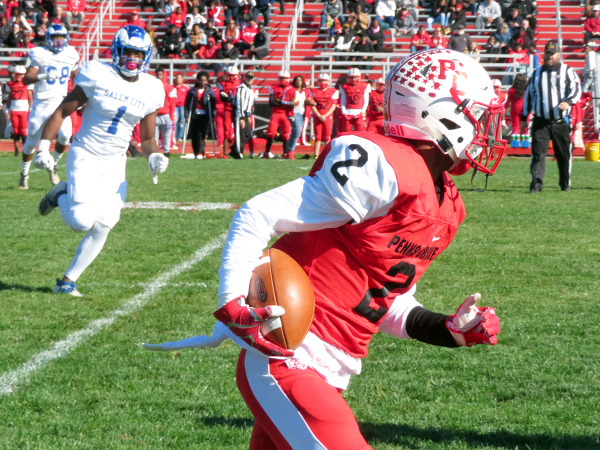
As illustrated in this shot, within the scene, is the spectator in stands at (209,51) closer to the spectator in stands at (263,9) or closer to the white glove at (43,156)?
the spectator in stands at (263,9)

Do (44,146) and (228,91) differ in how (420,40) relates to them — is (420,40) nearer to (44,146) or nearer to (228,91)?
(228,91)

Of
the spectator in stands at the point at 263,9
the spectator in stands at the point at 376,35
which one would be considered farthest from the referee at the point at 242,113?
the spectator in stands at the point at 263,9

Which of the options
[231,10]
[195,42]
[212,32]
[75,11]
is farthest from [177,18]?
[75,11]

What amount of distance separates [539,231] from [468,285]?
2.73 metres

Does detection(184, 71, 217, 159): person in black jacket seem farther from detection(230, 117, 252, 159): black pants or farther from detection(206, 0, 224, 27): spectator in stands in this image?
detection(206, 0, 224, 27): spectator in stands

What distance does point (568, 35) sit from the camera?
24.0 m

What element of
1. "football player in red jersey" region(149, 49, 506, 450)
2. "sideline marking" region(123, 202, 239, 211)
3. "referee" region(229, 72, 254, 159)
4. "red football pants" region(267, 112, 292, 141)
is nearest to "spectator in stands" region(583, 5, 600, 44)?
"red football pants" region(267, 112, 292, 141)

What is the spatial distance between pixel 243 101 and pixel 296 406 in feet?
55.3

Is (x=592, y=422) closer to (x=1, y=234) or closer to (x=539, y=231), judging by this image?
(x=539, y=231)

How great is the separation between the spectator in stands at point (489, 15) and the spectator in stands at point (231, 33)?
24.3ft

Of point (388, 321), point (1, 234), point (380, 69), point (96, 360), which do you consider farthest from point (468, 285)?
point (380, 69)

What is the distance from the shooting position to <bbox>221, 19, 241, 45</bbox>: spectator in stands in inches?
930

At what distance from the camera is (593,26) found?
22.7m

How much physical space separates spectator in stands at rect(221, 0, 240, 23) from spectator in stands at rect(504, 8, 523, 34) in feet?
27.6
